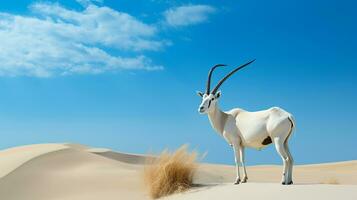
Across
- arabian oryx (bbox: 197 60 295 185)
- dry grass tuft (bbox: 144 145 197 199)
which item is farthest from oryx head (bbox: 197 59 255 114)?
dry grass tuft (bbox: 144 145 197 199)

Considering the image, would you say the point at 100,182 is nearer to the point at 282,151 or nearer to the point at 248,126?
the point at 248,126

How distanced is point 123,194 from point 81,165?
486cm

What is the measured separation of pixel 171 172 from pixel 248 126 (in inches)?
73.5

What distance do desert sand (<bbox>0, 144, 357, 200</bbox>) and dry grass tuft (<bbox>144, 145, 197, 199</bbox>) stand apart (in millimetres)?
320

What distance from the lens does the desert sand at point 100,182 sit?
8.12 m

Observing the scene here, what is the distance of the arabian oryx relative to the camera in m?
8.57

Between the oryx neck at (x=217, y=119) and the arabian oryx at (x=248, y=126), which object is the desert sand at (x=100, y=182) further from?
the oryx neck at (x=217, y=119)

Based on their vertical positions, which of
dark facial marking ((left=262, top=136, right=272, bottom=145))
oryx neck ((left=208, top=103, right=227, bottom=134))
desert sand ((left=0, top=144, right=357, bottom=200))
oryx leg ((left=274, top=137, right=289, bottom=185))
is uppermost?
oryx neck ((left=208, top=103, right=227, bottom=134))

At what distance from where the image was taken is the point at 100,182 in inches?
535

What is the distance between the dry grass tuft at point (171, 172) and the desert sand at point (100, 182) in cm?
32

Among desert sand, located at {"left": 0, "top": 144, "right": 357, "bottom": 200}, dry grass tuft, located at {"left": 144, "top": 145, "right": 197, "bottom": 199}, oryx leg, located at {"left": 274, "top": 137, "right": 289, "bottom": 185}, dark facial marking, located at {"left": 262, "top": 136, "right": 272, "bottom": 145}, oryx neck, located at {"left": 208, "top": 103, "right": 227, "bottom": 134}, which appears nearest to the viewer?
desert sand, located at {"left": 0, "top": 144, "right": 357, "bottom": 200}

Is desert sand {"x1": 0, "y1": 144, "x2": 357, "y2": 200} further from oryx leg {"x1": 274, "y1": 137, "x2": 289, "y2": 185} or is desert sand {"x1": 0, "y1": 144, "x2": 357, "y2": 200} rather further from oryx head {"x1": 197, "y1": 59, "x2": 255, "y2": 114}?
oryx head {"x1": 197, "y1": 59, "x2": 255, "y2": 114}

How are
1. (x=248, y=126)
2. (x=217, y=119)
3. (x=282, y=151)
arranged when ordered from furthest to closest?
1. (x=217, y=119)
2. (x=248, y=126)
3. (x=282, y=151)

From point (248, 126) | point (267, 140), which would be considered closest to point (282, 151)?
point (267, 140)
